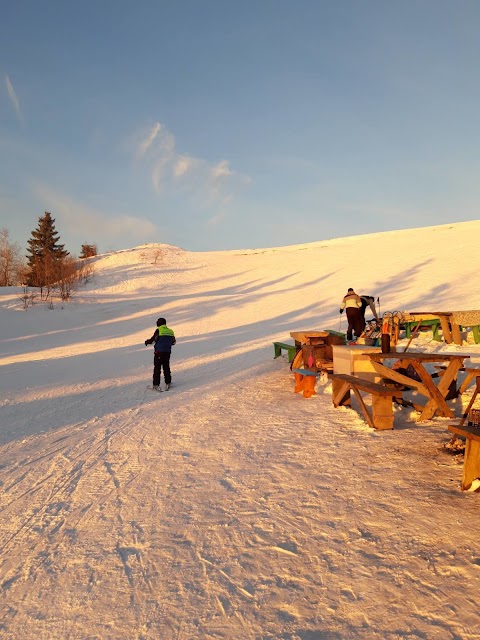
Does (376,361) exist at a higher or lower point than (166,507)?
higher

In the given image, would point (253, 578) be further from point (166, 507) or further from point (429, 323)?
point (429, 323)

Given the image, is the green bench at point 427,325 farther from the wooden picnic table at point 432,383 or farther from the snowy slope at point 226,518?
the wooden picnic table at point 432,383

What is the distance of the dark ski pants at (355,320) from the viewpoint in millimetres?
12312

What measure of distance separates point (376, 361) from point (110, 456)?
13.4 feet

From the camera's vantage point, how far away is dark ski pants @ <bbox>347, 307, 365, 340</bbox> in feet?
40.4

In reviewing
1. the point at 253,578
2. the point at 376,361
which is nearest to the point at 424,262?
the point at 376,361

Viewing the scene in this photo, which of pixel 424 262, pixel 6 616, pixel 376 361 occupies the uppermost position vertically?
pixel 424 262

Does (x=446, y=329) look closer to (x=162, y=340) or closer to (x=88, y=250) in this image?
(x=162, y=340)

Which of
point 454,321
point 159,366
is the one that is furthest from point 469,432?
point 454,321

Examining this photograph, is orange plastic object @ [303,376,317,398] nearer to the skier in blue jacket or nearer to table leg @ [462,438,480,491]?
the skier in blue jacket

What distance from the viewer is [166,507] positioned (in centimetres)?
374

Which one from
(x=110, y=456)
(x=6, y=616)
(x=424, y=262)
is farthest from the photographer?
(x=424, y=262)

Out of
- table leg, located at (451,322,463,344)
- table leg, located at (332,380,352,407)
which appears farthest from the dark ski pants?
table leg, located at (332,380,352,407)

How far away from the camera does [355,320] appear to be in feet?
40.7
